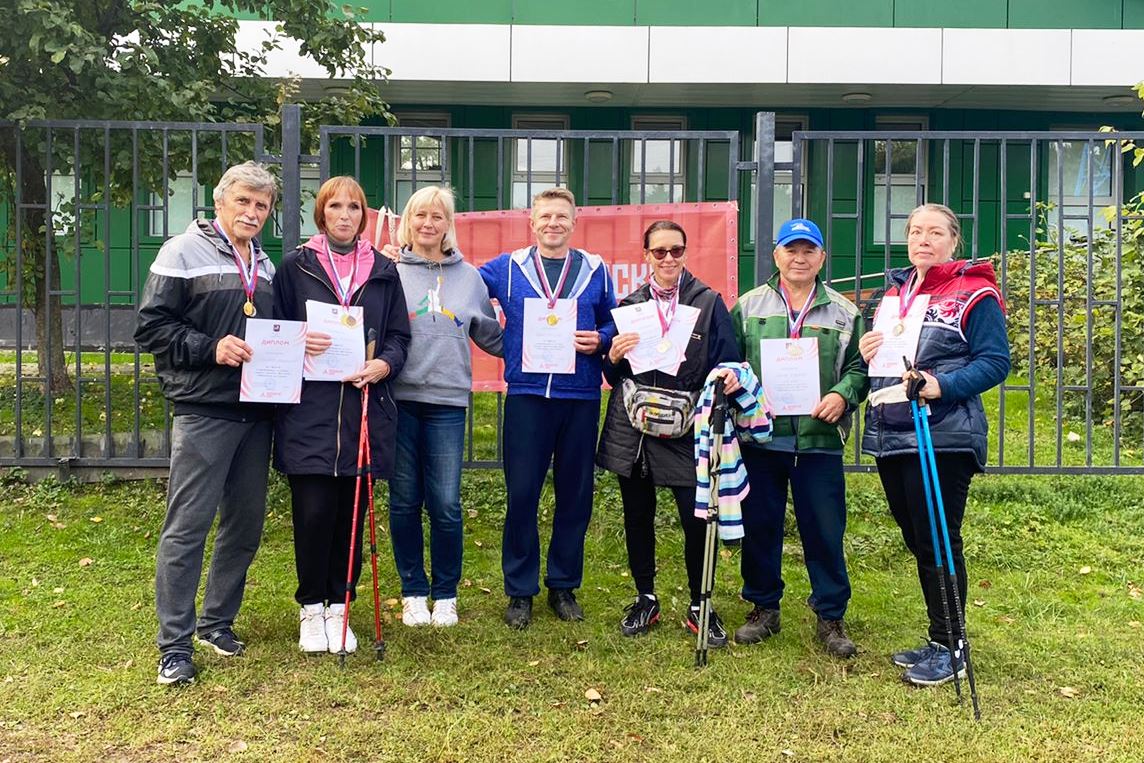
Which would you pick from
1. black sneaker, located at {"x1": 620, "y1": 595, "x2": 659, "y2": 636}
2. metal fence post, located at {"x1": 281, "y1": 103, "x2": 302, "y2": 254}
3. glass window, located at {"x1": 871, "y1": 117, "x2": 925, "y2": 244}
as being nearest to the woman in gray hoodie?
black sneaker, located at {"x1": 620, "y1": 595, "x2": 659, "y2": 636}

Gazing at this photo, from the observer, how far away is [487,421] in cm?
829

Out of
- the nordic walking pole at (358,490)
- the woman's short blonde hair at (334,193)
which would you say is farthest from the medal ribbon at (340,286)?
the nordic walking pole at (358,490)

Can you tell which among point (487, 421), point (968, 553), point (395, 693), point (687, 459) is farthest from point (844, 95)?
point (395, 693)

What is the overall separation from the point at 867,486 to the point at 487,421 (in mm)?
3136

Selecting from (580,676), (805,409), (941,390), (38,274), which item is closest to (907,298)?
(941,390)

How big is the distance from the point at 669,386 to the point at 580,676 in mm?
1230

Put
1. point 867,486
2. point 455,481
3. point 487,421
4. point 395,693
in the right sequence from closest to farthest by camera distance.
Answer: point 395,693 → point 455,481 → point 867,486 → point 487,421

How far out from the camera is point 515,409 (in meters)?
4.32

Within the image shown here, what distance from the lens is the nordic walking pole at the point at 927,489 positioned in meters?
3.57

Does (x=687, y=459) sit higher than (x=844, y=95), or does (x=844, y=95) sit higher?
(x=844, y=95)

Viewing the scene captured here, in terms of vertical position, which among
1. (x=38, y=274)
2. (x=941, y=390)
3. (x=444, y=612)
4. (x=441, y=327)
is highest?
(x=38, y=274)

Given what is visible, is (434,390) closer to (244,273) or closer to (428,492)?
(428,492)

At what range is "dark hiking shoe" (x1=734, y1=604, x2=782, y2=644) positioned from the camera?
13.9ft

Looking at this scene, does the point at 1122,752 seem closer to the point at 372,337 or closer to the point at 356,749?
the point at 356,749
